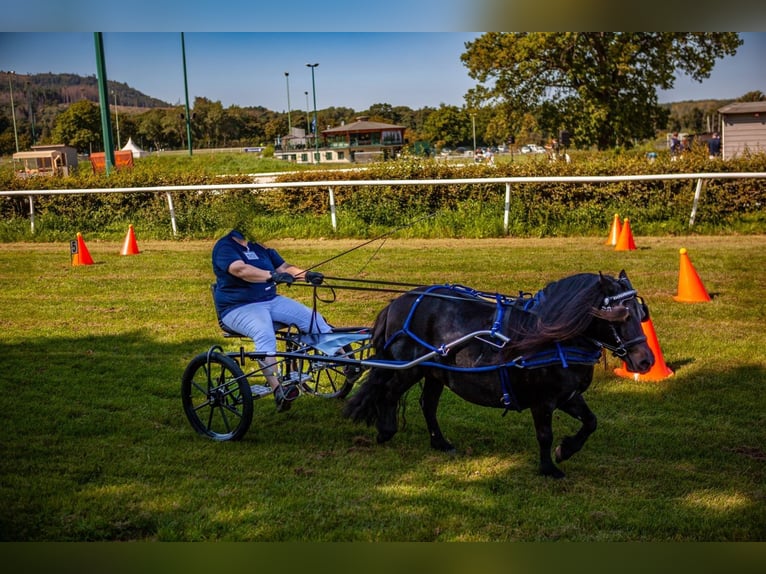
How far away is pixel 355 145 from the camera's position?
14.0 m

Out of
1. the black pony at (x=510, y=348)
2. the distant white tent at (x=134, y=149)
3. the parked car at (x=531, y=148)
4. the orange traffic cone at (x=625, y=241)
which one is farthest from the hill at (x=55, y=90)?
the parked car at (x=531, y=148)

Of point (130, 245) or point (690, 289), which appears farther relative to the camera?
point (130, 245)

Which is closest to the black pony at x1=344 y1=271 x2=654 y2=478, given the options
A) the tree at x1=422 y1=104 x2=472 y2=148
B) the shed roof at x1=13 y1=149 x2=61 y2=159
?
the shed roof at x1=13 y1=149 x2=61 y2=159

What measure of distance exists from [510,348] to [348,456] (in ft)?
4.14

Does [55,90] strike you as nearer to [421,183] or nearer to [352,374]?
[352,374]

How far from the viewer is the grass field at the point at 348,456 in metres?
3.98

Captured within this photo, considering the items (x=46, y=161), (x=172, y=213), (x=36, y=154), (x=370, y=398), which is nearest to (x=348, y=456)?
(x=370, y=398)

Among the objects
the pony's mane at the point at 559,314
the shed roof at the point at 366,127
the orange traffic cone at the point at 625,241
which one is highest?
the shed roof at the point at 366,127

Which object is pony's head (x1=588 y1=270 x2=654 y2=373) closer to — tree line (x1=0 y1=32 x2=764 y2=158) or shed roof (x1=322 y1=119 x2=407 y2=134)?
tree line (x1=0 y1=32 x2=764 y2=158)

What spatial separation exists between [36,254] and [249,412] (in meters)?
8.02

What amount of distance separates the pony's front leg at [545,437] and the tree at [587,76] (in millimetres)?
9121

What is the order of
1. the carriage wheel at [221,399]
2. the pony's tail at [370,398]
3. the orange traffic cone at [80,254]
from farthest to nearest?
the orange traffic cone at [80,254] < the carriage wheel at [221,399] < the pony's tail at [370,398]

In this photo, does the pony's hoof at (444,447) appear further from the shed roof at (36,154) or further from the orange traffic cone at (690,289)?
the shed roof at (36,154)

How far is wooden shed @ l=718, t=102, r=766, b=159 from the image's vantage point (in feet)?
45.6
